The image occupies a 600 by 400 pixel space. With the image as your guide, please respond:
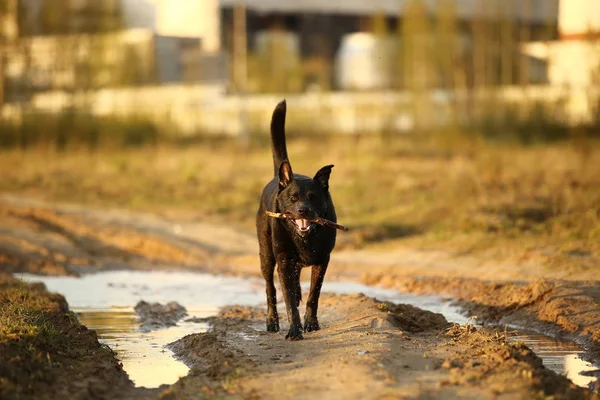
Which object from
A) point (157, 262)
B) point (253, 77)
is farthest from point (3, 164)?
point (253, 77)

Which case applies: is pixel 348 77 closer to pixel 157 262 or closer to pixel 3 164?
pixel 3 164

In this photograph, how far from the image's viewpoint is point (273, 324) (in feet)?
32.1

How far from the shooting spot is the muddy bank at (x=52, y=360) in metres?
7.16

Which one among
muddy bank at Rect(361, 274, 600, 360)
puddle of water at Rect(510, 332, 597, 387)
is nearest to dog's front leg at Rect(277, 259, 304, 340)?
puddle of water at Rect(510, 332, 597, 387)

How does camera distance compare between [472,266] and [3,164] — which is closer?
[472,266]

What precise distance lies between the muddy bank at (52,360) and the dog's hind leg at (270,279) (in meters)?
1.60

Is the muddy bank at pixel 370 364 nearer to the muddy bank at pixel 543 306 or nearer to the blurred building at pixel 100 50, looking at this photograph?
the muddy bank at pixel 543 306

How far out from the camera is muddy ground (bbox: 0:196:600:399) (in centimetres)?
710

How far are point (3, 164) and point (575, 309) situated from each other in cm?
2301

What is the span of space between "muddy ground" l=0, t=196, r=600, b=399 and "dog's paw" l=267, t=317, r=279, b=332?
21 centimetres

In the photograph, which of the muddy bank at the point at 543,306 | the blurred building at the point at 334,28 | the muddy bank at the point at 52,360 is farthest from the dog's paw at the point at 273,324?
the blurred building at the point at 334,28

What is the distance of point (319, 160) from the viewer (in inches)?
1147

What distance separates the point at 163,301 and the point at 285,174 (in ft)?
14.1

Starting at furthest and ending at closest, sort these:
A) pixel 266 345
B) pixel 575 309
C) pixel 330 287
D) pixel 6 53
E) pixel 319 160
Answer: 1. pixel 6 53
2. pixel 319 160
3. pixel 330 287
4. pixel 575 309
5. pixel 266 345
